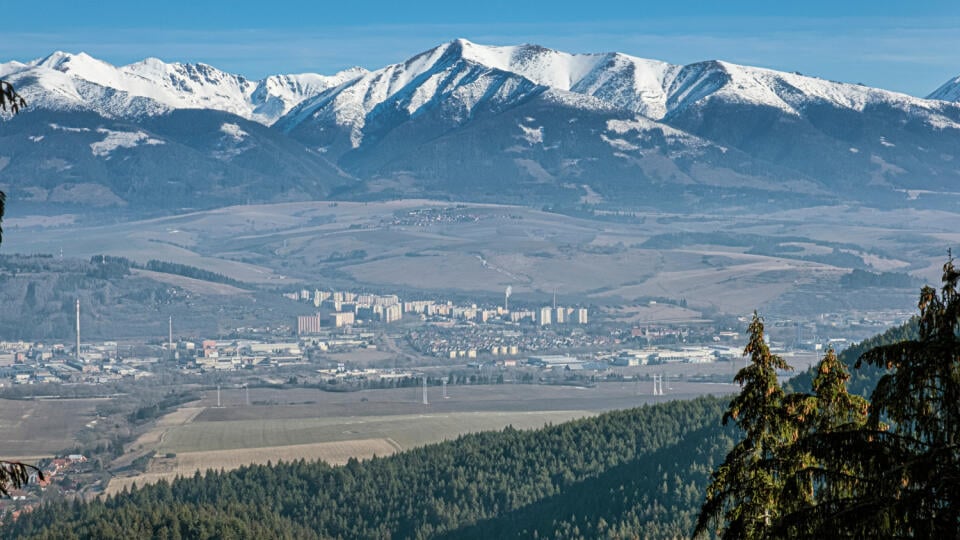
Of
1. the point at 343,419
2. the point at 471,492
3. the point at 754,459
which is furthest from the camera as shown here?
the point at 343,419

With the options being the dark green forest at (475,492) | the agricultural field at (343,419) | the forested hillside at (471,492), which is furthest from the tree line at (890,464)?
the agricultural field at (343,419)

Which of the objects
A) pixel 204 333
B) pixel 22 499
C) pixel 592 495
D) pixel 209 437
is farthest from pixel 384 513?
pixel 204 333

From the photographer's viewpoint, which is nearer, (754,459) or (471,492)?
(754,459)

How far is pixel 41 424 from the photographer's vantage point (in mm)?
115625

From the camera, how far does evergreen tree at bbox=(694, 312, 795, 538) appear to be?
15.7 metres

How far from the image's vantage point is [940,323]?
510 inches

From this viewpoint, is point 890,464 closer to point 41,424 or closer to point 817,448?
point 817,448

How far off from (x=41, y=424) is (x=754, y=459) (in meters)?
105

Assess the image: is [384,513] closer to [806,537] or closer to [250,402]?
[250,402]

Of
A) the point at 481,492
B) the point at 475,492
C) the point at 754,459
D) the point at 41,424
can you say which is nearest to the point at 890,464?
the point at 754,459

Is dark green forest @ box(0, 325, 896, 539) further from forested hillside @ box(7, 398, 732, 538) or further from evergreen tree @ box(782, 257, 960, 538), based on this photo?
evergreen tree @ box(782, 257, 960, 538)

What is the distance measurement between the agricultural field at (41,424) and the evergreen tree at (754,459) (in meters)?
87.2

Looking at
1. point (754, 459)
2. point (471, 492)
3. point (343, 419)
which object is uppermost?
point (754, 459)

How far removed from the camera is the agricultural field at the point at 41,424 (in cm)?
10431
